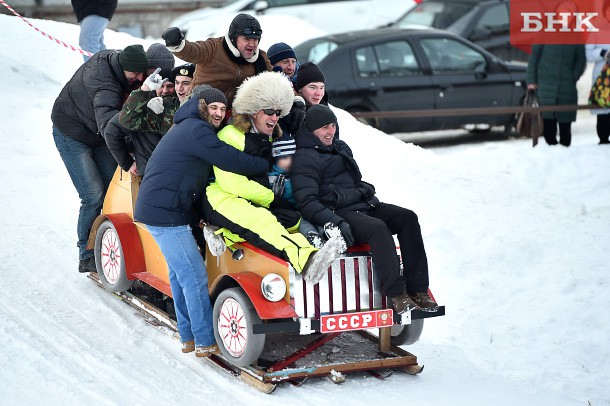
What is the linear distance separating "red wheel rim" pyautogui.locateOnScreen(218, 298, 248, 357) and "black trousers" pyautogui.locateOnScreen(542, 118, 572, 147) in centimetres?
817

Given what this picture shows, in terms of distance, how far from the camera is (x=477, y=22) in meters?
18.4

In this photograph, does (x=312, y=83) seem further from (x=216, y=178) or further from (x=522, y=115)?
(x=522, y=115)

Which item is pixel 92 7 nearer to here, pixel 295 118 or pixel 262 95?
pixel 295 118

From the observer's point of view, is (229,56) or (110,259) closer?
(229,56)

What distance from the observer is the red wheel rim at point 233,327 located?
6.64 m

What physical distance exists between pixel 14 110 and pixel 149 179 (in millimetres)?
5663

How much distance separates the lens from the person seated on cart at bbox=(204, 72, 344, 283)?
6605 mm

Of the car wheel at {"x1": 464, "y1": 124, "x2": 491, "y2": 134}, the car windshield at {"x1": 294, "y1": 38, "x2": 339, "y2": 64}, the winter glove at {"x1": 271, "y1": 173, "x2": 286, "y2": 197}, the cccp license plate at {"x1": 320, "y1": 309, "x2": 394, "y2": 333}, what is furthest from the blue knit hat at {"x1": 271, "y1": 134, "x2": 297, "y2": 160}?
the car wheel at {"x1": 464, "y1": 124, "x2": 491, "y2": 134}

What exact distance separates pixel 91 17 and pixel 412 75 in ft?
16.2

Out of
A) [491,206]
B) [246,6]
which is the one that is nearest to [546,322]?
[491,206]

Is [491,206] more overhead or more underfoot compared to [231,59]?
more underfoot

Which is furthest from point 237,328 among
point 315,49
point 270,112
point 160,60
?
point 315,49

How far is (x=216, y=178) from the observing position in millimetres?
6836

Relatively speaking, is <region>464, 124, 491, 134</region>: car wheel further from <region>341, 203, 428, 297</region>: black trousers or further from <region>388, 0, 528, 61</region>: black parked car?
<region>341, 203, 428, 297</region>: black trousers
